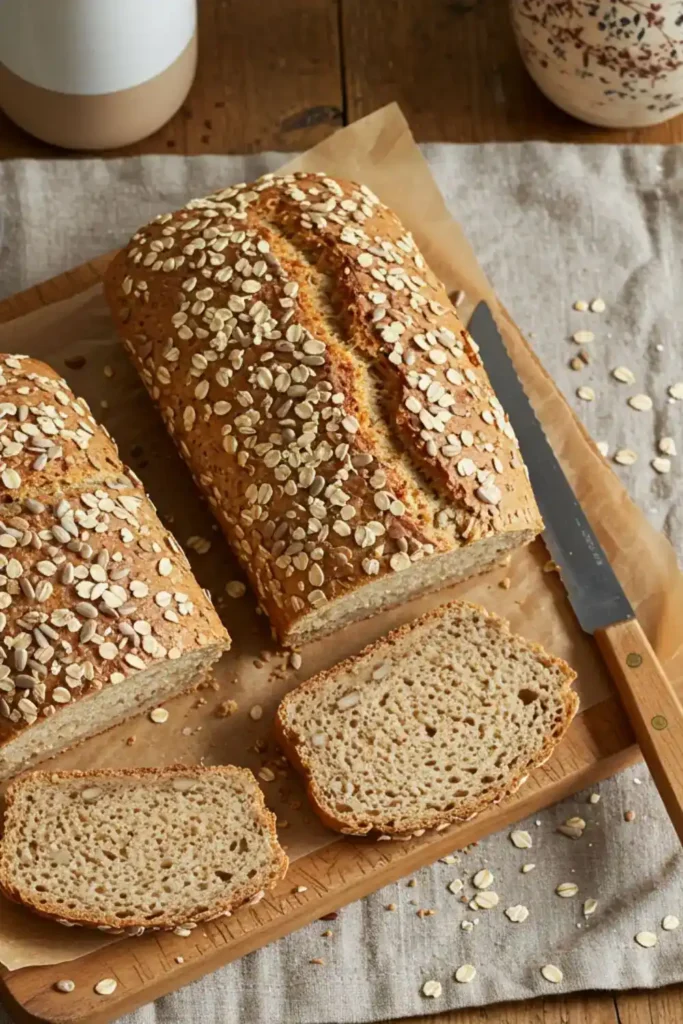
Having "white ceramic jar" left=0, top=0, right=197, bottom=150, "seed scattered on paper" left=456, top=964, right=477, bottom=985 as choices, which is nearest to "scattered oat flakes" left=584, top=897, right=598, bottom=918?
"seed scattered on paper" left=456, top=964, right=477, bottom=985

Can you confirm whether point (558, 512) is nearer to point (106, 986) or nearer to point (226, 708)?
point (226, 708)

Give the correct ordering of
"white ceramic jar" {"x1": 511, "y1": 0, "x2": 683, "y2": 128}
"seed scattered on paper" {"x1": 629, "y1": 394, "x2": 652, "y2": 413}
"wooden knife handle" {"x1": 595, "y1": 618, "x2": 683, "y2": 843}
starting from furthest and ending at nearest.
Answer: "seed scattered on paper" {"x1": 629, "y1": 394, "x2": 652, "y2": 413} < "white ceramic jar" {"x1": 511, "y1": 0, "x2": 683, "y2": 128} < "wooden knife handle" {"x1": 595, "y1": 618, "x2": 683, "y2": 843}

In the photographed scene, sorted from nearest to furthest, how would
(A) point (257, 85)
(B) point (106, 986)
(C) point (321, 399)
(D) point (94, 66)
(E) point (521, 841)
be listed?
1. (B) point (106, 986)
2. (C) point (321, 399)
3. (E) point (521, 841)
4. (D) point (94, 66)
5. (A) point (257, 85)

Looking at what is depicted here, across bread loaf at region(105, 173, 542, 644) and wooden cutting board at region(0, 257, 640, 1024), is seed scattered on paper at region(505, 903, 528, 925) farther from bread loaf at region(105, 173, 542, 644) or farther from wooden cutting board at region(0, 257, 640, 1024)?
bread loaf at region(105, 173, 542, 644)

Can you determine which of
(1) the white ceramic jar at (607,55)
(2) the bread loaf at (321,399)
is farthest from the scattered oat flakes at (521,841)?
(1) the white ceramic jar at (607,55)

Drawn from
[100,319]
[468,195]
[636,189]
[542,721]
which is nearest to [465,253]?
[468,195]

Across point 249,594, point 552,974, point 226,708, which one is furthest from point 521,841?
point 249,594

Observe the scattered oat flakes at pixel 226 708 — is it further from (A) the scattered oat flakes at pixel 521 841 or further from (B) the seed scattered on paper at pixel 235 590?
(A) the scattered oat flakes at pixel 521 841
